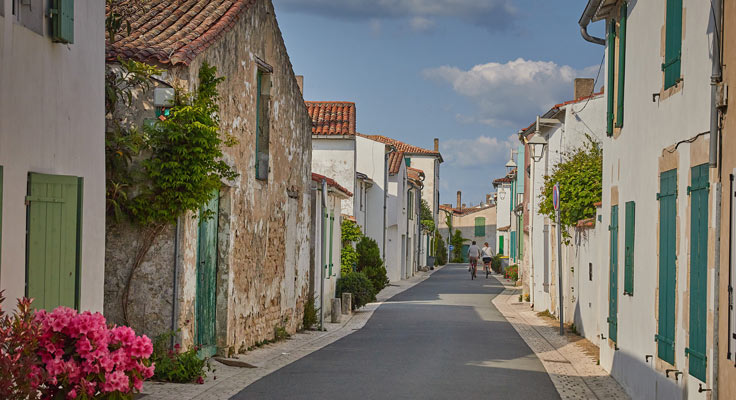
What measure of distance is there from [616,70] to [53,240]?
8.00 m

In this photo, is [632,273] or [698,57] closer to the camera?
[698,57]

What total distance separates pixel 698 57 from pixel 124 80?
676cm

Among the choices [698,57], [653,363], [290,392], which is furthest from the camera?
[290,392]

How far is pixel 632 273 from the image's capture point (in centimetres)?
1080

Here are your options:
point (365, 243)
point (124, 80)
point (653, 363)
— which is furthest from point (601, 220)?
point (365, 243)

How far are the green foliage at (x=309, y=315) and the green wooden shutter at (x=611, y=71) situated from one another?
894 centimetres

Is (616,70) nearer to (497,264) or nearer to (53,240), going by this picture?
(53,240)

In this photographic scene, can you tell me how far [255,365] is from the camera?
43.4 feet

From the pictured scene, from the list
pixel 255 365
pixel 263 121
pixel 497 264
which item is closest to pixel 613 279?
pixel 255 365

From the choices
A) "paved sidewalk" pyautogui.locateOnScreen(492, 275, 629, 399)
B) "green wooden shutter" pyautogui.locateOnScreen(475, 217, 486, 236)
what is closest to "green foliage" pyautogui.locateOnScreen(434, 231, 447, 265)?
"green wooden shutter" pyautogui.locateOnScreen(475, 217, 486, 236)

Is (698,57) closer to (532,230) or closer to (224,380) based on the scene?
(224,380)

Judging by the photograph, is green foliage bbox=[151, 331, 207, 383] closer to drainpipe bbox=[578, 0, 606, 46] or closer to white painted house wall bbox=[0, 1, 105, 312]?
white painted house wall bbox=[0, 1, 105, 312]

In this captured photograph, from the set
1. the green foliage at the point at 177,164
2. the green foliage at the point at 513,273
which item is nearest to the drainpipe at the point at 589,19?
the green foliage at the point at 177,164

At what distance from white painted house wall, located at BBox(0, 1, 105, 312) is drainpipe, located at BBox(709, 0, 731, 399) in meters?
5.58
